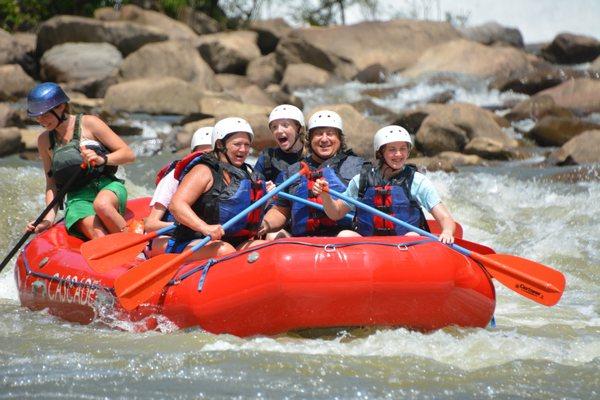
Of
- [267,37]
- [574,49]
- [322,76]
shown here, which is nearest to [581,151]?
[322,76]

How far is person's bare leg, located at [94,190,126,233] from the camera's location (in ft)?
21.1

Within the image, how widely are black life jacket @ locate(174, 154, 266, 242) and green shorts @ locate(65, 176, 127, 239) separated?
1.02m

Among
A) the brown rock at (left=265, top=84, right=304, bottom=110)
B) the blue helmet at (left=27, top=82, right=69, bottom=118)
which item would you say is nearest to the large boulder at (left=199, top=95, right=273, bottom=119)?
the brown rock at (left=265, top=84, right=304, bottom=110)

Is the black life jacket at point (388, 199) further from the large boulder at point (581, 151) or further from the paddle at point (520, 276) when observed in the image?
the large boulder at point (581, 151)

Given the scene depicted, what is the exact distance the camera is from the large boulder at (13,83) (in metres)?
15.9

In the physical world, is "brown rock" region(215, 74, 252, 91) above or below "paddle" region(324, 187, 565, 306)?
below

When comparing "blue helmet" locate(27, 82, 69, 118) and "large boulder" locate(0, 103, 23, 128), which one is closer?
"blue helmet" locate(27, 82, 69, 118)

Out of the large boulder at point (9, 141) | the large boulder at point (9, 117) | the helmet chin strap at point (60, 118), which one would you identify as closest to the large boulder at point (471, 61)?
the large boulder at point (9, 117)

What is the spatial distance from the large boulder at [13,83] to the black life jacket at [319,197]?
10.8 m

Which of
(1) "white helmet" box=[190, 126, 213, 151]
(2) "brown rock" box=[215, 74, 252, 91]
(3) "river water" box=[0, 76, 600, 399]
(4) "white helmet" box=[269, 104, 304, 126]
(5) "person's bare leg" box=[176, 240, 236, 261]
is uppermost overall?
(4) "white helmet" box=[269, 104, 304, 126]

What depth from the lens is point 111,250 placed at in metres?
5.75

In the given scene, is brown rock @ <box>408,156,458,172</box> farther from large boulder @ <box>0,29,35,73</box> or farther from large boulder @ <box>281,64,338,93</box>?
large boulder @ <box>0,29,35,73</box>

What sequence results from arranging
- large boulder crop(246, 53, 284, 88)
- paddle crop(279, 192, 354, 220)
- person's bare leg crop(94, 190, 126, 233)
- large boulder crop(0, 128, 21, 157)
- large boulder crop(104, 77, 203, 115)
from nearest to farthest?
paddle crop(279, 192, 354, 220) < person's bare leg crop(94, 190, 126, 233) < large boulder crop(0, 128, 21, 157) < large boulder crop(104, 77, 203, 115) < large boulder crop(246, 53, 284, 88)

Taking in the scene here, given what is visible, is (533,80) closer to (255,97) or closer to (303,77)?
(303,77)
